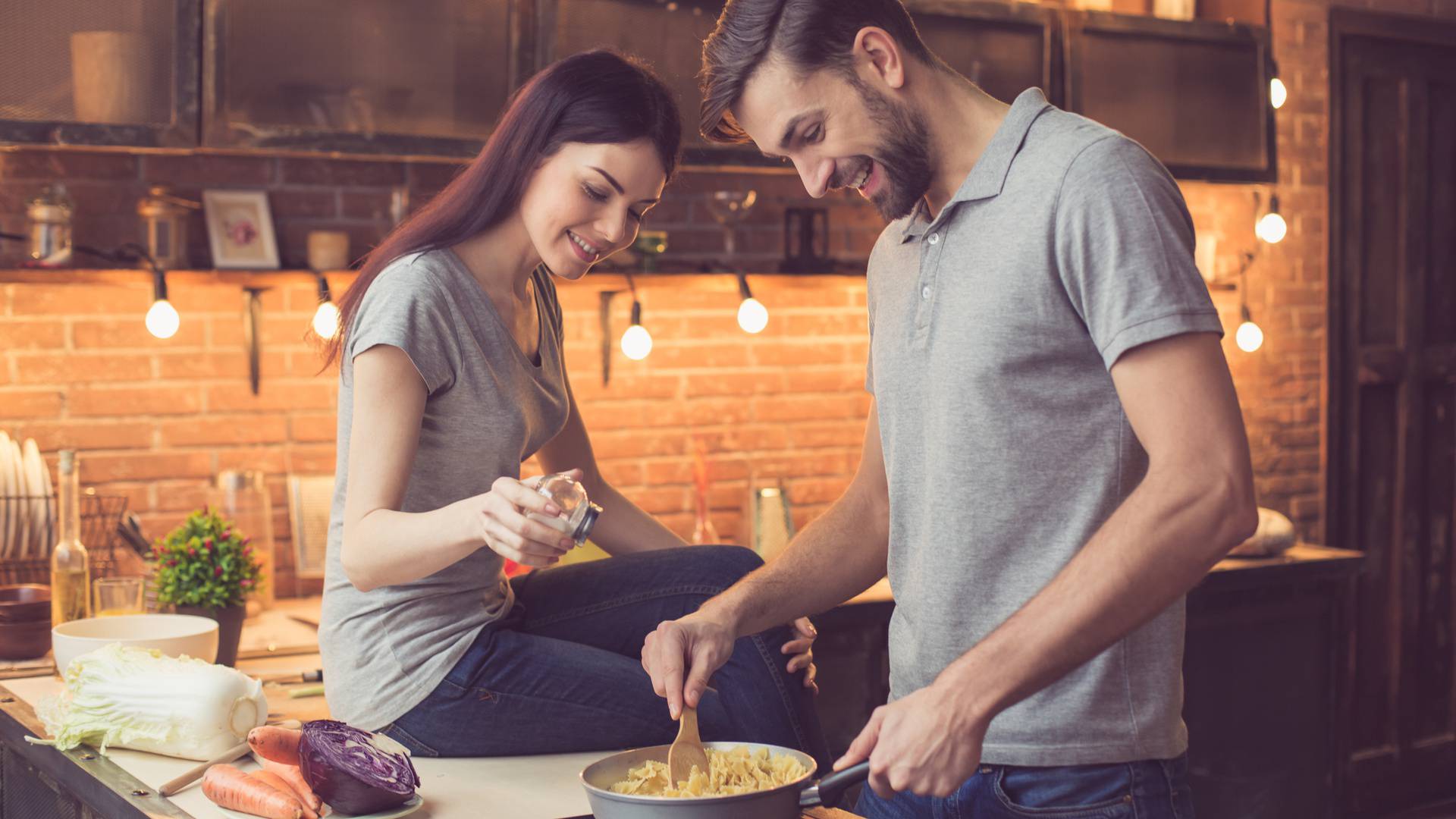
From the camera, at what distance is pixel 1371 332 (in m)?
4.90

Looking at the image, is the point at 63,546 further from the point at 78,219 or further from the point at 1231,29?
the point at 1231,29

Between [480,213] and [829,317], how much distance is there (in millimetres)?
2201

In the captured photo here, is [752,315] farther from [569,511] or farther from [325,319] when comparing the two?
[569,511]

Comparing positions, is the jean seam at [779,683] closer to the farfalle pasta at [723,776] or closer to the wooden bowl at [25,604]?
the farfalle pasta at [723,776]

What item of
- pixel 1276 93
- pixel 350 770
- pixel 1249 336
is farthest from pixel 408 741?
pixel 1276 93

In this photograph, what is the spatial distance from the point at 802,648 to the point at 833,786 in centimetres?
59

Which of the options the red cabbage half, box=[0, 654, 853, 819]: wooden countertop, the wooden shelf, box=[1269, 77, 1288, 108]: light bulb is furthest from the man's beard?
box=[1269, 77, 1288, 108]: light bulb

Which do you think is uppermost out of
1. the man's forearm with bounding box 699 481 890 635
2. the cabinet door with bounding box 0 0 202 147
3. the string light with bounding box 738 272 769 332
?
the cabinet door with bounding box 0 0 202 147

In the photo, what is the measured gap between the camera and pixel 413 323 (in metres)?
1.98

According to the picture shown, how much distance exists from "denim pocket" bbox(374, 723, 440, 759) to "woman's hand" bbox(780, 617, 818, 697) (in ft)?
1.73

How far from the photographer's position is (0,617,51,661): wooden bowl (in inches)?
110

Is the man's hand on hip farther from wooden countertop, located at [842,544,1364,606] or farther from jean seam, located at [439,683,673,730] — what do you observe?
wooden countertop, located at [842,544,1364,606]

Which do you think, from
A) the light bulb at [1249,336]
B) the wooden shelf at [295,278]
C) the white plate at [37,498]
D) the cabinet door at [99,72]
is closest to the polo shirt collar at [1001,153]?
the wooden shelf at [295,278]

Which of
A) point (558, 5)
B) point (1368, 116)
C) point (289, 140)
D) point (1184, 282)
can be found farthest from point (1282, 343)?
point (1184, 282)
